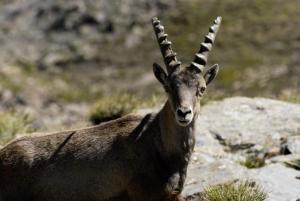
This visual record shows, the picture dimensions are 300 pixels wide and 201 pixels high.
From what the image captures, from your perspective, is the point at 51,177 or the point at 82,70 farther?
the point at 82,70

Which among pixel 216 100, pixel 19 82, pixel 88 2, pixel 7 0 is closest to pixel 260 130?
pixel 216 100

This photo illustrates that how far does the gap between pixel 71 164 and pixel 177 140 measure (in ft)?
7.01

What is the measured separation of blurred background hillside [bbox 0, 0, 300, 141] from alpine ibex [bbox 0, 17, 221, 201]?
180 feet

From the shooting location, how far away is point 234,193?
1238cm

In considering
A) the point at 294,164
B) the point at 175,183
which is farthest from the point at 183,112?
the point at 294,164

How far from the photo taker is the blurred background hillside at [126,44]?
80750mm

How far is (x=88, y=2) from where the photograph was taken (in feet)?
357

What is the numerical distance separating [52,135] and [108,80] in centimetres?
7535

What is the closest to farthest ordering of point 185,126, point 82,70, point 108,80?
point 185,126, point 108,80, point 82,70

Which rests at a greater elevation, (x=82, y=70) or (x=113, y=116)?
(x=82, y=70)

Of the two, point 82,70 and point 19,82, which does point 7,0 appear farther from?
point 19,82

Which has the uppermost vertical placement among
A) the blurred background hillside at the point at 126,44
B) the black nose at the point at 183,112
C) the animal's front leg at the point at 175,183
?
the blurred background hillside at the point at 126,44

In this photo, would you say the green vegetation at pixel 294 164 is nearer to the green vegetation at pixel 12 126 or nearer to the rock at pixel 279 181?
the rock at pixel 279 181

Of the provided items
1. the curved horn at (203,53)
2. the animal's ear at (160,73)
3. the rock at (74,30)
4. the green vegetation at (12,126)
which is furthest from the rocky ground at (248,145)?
the rock at (74,30)
